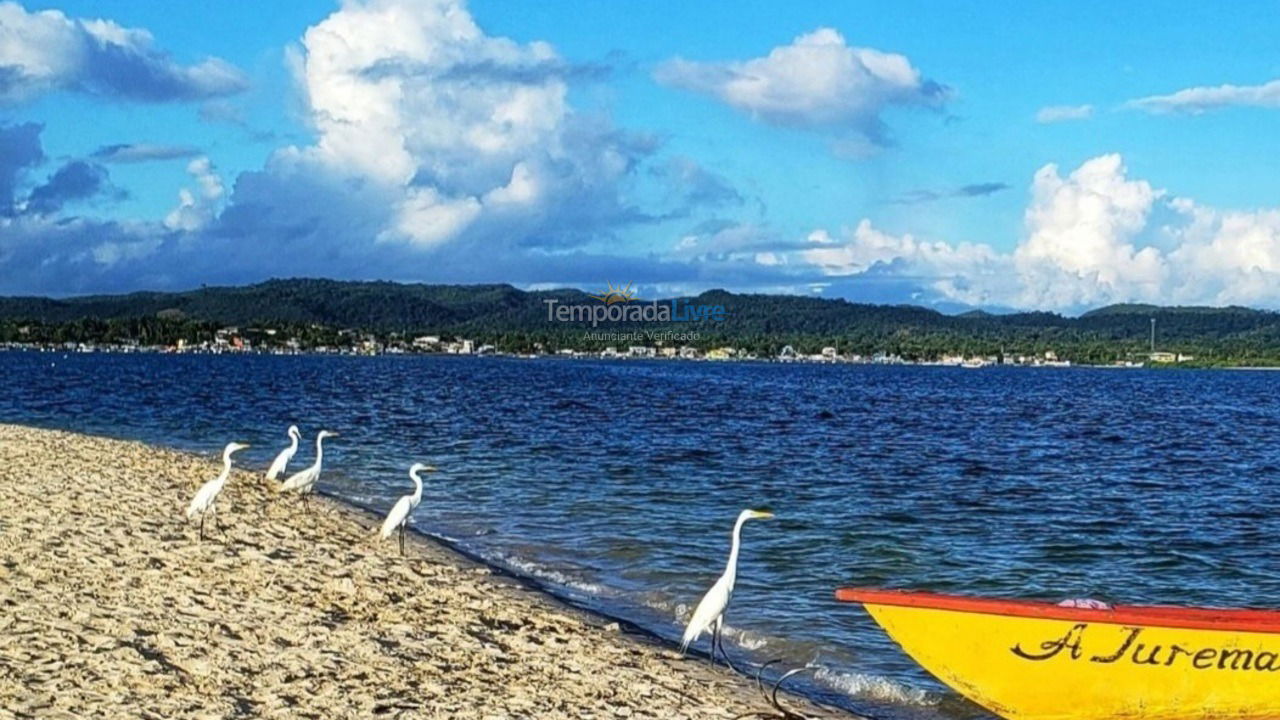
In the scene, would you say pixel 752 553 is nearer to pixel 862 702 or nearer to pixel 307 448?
pixel 862 702

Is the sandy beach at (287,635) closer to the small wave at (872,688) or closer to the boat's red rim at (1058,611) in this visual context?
the small wave at (872,688)

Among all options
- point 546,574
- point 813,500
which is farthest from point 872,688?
point 813,500

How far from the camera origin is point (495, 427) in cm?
4609

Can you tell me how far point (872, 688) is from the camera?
38.7 ft

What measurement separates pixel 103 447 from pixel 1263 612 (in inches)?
1013

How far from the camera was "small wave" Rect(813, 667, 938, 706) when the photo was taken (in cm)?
1152

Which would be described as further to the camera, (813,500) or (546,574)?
(813,500)

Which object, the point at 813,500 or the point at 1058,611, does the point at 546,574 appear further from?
the point at 813,500

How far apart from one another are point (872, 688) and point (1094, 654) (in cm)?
265

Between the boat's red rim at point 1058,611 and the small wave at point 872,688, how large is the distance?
222cm

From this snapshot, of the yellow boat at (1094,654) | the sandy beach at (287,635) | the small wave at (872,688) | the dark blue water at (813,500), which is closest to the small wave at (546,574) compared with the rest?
the dark blue water at (813,500)

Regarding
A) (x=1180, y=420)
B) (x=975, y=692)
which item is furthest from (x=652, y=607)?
(x=1180, y=420)

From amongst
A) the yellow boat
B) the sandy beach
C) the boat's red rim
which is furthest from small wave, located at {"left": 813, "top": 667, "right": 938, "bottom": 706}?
the boat's red rim

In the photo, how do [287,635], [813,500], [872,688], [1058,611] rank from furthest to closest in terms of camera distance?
[813,500]
[872,688]
[287,635]
[1058,611]
